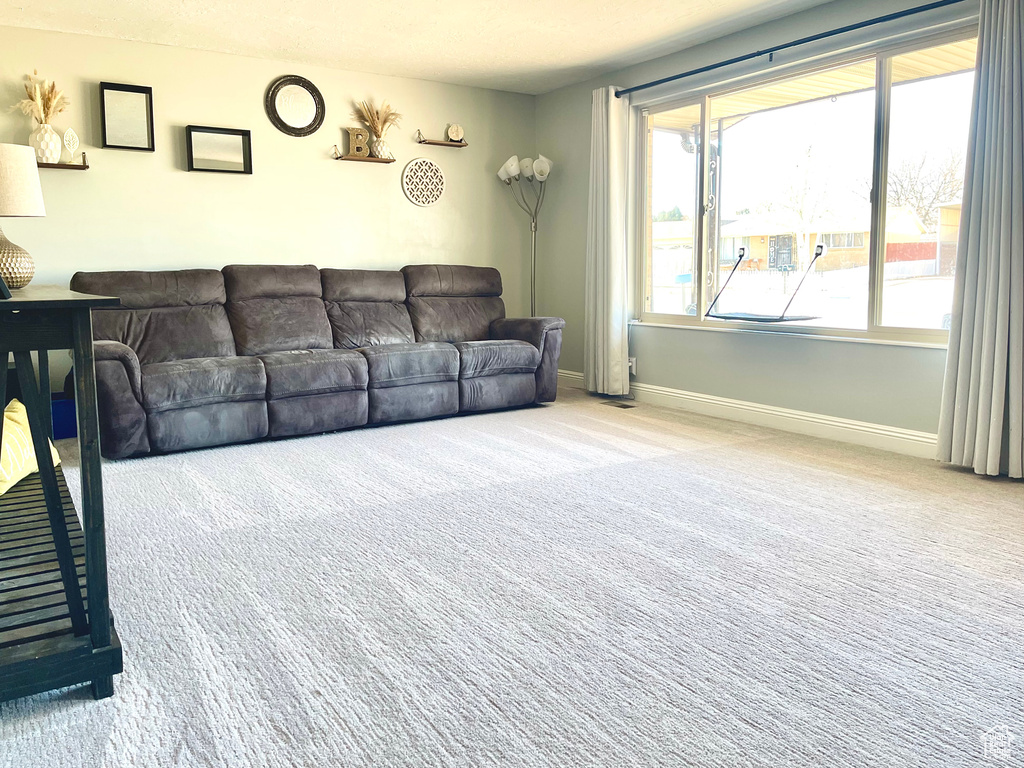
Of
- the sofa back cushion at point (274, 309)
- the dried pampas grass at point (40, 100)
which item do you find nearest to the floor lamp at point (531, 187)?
the sofa back cushion at point (274, 309)

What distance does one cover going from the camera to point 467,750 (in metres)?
1.53

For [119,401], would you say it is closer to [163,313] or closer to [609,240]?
[163,313]

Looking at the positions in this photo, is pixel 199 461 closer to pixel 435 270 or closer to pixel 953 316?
pixel 435 270

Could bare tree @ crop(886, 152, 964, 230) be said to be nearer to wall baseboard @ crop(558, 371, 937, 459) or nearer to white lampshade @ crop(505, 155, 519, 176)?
wall baseboard @ crop(558, 371, 937, 459)

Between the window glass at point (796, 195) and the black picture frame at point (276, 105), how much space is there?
9.12 ft

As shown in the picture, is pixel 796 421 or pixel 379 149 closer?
pixel 796 421

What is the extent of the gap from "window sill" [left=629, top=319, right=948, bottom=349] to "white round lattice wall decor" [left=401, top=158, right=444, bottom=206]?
6.26 ft

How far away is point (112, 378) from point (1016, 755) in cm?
384

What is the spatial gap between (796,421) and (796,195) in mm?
1365

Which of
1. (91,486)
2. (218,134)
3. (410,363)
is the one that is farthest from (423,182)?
(91,486)

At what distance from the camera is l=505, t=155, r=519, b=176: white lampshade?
6.16m

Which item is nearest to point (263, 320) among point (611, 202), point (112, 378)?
point (112, 378)

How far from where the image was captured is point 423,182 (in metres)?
6.07

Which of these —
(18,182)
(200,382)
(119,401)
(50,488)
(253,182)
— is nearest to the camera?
(50,488)
